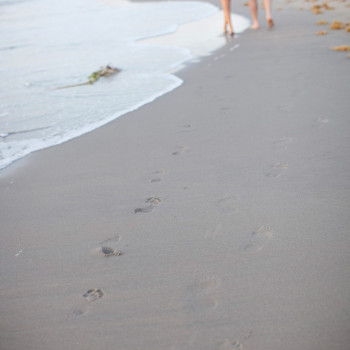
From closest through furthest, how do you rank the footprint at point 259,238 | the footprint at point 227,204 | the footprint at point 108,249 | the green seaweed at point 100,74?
the footprint at point 259,238, the footprint at point 108,249, the footprint at point 227,204, the green seaweed at point 100,74

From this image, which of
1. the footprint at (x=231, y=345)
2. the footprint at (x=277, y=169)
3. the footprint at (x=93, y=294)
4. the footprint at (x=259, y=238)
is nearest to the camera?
the footprint at (x=231, y=345)

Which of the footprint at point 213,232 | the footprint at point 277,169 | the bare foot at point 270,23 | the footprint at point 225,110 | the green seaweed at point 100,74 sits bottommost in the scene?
the footprint at point 213,232

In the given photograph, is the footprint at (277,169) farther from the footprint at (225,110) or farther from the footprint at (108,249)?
the footprint at (225,110)

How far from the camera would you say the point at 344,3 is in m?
11.5

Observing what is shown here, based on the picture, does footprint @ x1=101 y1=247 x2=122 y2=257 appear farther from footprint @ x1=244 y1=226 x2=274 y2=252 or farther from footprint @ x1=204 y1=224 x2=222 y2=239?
footprint @ x1=244 y1=226 x2=274 y2=252

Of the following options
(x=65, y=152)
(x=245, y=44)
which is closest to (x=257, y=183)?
(x=65, y=152)

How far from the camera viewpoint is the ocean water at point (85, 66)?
4.98m

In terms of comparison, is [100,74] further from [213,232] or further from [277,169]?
[213,232]

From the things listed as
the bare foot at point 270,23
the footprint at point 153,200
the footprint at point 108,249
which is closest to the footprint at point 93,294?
the footprint at point 108,249

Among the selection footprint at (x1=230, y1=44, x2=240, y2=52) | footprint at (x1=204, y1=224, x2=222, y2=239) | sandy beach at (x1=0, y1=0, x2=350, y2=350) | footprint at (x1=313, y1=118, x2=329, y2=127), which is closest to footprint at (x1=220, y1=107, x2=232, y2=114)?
sandy beach at (x1=0, y1=0, x2=350, y2=350)

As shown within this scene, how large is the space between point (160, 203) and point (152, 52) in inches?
239

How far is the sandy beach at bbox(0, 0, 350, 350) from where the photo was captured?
1.97 m

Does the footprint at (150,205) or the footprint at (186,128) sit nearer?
the footprint at (150,205)

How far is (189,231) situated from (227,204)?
356 mm
